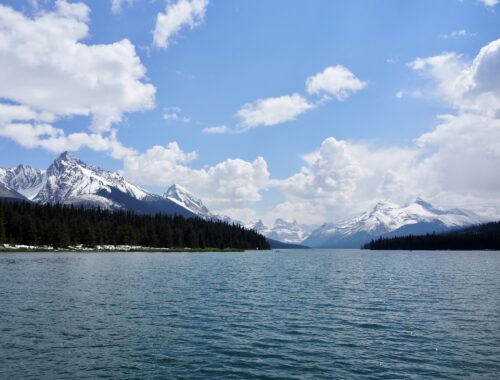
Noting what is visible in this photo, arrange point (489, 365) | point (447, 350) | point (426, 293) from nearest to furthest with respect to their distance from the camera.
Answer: point (489, 365) → point (447, 350) → point (426, 293)

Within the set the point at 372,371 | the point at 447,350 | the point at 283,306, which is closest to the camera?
the point at 372,371

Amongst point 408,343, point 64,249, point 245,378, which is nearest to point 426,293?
point 408,343

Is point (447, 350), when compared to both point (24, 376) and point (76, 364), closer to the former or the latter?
point (76, 364)

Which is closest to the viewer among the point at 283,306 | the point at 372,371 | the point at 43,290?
the point at 372,371

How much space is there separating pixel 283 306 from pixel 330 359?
71.4 feet

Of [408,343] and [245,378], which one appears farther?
[408,343]

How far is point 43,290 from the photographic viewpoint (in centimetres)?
5934

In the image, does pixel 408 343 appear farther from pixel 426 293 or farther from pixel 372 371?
pixel 426 293

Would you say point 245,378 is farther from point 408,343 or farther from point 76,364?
point 408,343

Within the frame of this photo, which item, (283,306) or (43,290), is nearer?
(283,306)

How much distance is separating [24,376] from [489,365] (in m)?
29.9

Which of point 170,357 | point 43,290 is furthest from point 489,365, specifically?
point 43,290

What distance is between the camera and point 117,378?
82.3ft

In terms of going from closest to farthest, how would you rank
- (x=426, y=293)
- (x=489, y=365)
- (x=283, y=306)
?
(x=489, y=365), (x=283, y=306), (x=426, y=293)
